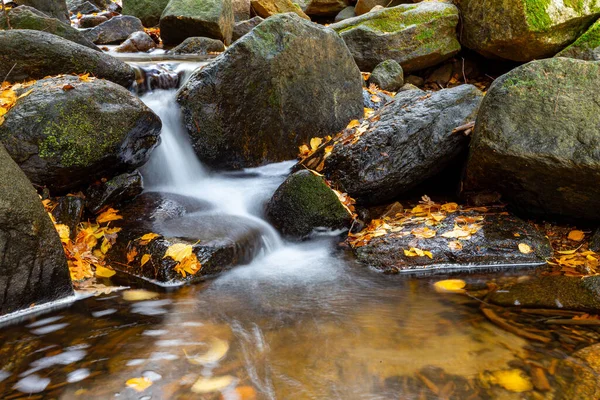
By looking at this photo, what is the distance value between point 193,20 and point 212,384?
35.7 ft

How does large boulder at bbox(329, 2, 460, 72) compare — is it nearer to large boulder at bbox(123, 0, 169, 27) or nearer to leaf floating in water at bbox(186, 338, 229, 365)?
large boulder at bbox(123, 0, 169, 27)

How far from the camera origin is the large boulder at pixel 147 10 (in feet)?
48.3

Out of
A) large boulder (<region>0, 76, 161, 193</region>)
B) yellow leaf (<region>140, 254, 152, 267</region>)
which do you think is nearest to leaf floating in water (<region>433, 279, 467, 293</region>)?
yellow leaf (<region>140, 254, 152, 267</region>)

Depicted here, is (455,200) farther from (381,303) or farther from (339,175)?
(381,303)

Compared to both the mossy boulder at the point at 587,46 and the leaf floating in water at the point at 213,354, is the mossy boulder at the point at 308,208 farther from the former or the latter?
the mossy boulder at the point at 587,46

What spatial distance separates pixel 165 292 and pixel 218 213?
1641mm

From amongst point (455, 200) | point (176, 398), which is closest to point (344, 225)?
point (455, 200)

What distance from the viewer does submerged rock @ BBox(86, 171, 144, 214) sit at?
15.7ft

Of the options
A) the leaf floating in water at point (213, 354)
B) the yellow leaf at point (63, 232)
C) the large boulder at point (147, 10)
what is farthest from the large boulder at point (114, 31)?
the leaf floating in water at point (213, 354)

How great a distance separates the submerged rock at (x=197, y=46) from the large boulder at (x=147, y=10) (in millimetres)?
4513

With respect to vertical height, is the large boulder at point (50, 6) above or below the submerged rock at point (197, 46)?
above

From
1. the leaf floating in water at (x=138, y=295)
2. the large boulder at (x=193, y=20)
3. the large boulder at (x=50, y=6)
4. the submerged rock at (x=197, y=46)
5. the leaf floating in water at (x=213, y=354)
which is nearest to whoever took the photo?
the leaf floating in water at (x=213, y=354)

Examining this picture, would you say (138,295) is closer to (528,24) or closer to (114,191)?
(114,191)

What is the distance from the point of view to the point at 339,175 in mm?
5629
